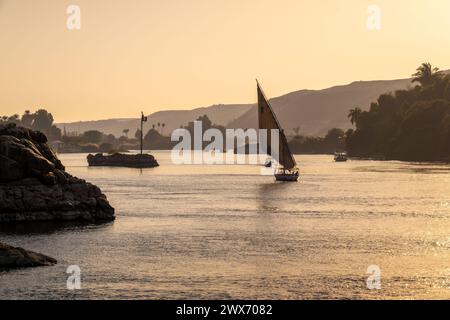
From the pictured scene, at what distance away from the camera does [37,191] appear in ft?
255

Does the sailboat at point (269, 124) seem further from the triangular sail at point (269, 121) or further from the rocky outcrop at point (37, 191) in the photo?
the rocky outcrop at point (37, 191)

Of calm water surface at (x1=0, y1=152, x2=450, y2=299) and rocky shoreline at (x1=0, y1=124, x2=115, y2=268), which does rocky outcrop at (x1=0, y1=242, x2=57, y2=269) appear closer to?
calm water surface at (x1=0, y1=152, x2=450, y2=299)

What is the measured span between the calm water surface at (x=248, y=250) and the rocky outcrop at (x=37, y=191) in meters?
3.67

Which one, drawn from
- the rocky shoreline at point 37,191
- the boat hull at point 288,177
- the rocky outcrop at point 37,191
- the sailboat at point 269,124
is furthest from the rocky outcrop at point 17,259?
the boat hull at point 288,177

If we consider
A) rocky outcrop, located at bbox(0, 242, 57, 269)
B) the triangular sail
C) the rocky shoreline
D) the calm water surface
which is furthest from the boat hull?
rocky outcrop, located at bbox(0, 242, 57, 269)

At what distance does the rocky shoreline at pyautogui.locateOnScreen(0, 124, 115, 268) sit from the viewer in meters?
75.9

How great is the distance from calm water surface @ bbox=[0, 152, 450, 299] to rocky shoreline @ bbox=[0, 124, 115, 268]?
3.55 meters

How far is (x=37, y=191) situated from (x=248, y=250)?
1072 inches

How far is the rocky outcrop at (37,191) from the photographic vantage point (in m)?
76.1
